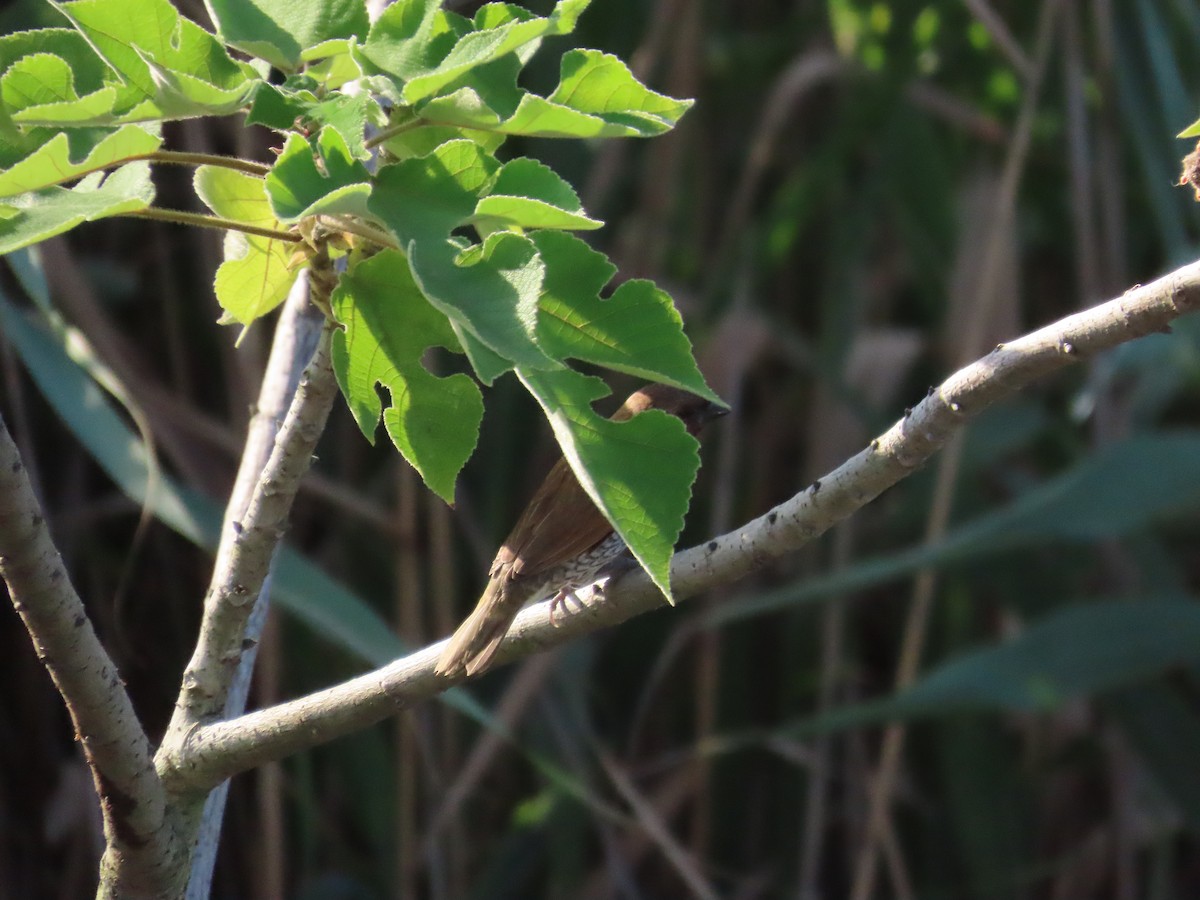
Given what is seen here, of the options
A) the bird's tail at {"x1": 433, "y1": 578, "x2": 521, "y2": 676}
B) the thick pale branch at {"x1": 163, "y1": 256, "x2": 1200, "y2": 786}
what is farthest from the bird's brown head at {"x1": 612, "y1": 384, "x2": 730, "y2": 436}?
the thick pale branch at {"x1": 163, "y1": 256, "x2": 1200, "y2": 786}

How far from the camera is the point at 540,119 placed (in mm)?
924

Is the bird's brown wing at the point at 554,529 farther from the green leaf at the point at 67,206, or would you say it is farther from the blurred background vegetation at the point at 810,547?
the green leaf at the point at 67,206

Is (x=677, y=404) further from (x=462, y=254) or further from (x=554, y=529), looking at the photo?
(x=462, y=254)

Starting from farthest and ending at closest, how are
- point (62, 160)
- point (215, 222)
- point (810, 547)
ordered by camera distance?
point (810, 547)
point (215, 222)
point (62, 160)

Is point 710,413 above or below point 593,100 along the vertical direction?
below

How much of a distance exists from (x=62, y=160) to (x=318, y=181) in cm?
17

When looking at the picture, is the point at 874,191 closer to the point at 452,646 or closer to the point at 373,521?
the point at 373,521

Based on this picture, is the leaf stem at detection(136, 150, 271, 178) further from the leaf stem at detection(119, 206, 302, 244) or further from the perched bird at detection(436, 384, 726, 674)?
the perched bird at detection(436, 384, 726, 674)

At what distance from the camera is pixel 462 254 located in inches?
35.2

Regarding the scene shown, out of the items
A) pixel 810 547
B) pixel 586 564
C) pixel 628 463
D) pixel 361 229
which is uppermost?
pixel 361 229

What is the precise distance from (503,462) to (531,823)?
104cm

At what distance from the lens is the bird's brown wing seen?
87.6 inches

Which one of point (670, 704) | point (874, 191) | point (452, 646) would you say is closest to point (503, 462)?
point (670, 704)

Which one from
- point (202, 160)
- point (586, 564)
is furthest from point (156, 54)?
point (586, 564)
